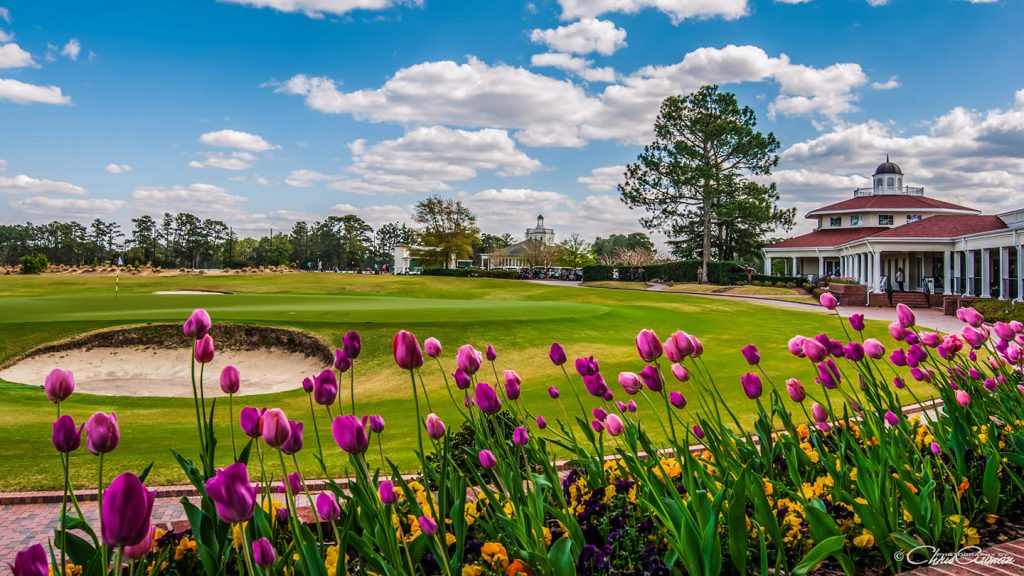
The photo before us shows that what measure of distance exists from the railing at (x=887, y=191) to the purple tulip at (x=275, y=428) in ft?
201

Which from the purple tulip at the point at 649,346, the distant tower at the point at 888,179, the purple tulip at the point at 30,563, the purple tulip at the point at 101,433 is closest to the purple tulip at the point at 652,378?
the purple tulip at the point at 649,346

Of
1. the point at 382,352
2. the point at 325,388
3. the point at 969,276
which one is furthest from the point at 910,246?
the point at 325,388

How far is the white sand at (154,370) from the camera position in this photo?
13.9 metres

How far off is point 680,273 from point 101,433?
53.2 m

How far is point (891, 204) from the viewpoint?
51.1 metres

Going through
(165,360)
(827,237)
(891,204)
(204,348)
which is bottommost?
(165,360)

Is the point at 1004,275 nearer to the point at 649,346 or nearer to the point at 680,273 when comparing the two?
the point at 680,273

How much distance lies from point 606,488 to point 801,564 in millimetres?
1171

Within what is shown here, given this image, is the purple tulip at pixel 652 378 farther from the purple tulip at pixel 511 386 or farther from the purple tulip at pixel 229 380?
the purple tulip at pixel 229 380

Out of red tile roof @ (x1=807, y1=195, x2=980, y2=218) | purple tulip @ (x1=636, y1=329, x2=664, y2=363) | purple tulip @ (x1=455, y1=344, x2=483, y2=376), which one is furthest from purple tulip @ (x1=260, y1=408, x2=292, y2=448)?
red tile roof @ (x1=807, y1=195, x2=980, y2=218)

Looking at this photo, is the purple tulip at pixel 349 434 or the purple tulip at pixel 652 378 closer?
the purple tulip at pixel 349 434

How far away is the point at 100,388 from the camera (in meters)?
14.0

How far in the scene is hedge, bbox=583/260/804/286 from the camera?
48.7 m

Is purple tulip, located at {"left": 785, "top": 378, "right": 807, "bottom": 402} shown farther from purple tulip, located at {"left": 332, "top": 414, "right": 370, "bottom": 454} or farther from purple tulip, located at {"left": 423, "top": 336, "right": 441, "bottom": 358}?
purple tulip, located at {"left": 332, "top": 414, "right": 370, "bottom": 454}
